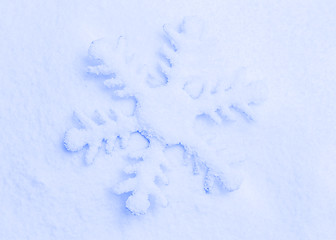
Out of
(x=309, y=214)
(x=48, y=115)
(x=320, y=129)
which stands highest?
(x=48, y=115)

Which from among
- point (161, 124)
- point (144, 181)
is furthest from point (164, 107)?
point (144, 181)

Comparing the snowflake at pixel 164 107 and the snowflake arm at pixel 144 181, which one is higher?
the snowflake at pixel 164 107

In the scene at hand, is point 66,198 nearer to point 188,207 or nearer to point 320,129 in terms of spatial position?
point 188,207

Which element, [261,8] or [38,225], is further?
[261,8]

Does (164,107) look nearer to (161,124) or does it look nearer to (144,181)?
(161,124)

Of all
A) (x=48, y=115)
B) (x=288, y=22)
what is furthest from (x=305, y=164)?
(x=48, y=115)

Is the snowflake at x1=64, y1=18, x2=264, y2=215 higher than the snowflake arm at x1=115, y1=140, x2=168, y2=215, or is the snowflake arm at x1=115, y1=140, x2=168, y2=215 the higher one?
the snowflake at x1=64, y1=18, x2=264, y2=215
